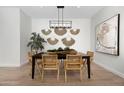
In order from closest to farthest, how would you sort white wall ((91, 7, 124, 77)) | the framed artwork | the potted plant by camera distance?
1. white wall ((91, 7, 124, 77))
2. the framed artwork
3. the potted plant

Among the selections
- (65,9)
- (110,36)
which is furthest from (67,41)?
(110,36)

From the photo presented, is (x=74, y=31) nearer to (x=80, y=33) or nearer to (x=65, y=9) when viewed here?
(x=80, y=33)

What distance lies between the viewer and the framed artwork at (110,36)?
15.6 feet

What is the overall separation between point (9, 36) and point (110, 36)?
423 centimetres

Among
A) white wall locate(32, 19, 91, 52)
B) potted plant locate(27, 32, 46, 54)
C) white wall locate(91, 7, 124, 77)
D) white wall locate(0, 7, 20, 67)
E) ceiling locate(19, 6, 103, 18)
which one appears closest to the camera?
white wall locate(91, 7, 124, 77)

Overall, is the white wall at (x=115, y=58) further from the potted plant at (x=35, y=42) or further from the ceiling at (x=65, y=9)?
the potted plant at (x=35, y=42)

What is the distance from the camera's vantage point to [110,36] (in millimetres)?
5281

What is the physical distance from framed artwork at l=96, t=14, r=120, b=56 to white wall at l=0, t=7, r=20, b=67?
3633 millimetres

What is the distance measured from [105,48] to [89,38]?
3.01 m

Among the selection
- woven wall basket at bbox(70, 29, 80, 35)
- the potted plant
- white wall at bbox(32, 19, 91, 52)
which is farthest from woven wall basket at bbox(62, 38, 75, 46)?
the potted plant

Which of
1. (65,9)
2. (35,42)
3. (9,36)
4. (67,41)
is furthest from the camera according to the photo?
(67,41)

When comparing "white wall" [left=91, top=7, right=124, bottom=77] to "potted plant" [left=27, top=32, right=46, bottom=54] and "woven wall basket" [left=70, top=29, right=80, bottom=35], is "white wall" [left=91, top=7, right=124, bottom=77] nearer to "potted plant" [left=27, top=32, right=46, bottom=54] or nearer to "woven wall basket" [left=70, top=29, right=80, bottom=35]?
"woven wall basket" [left=70, top=29, right=80, bottom=35]

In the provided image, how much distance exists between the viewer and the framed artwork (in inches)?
188
